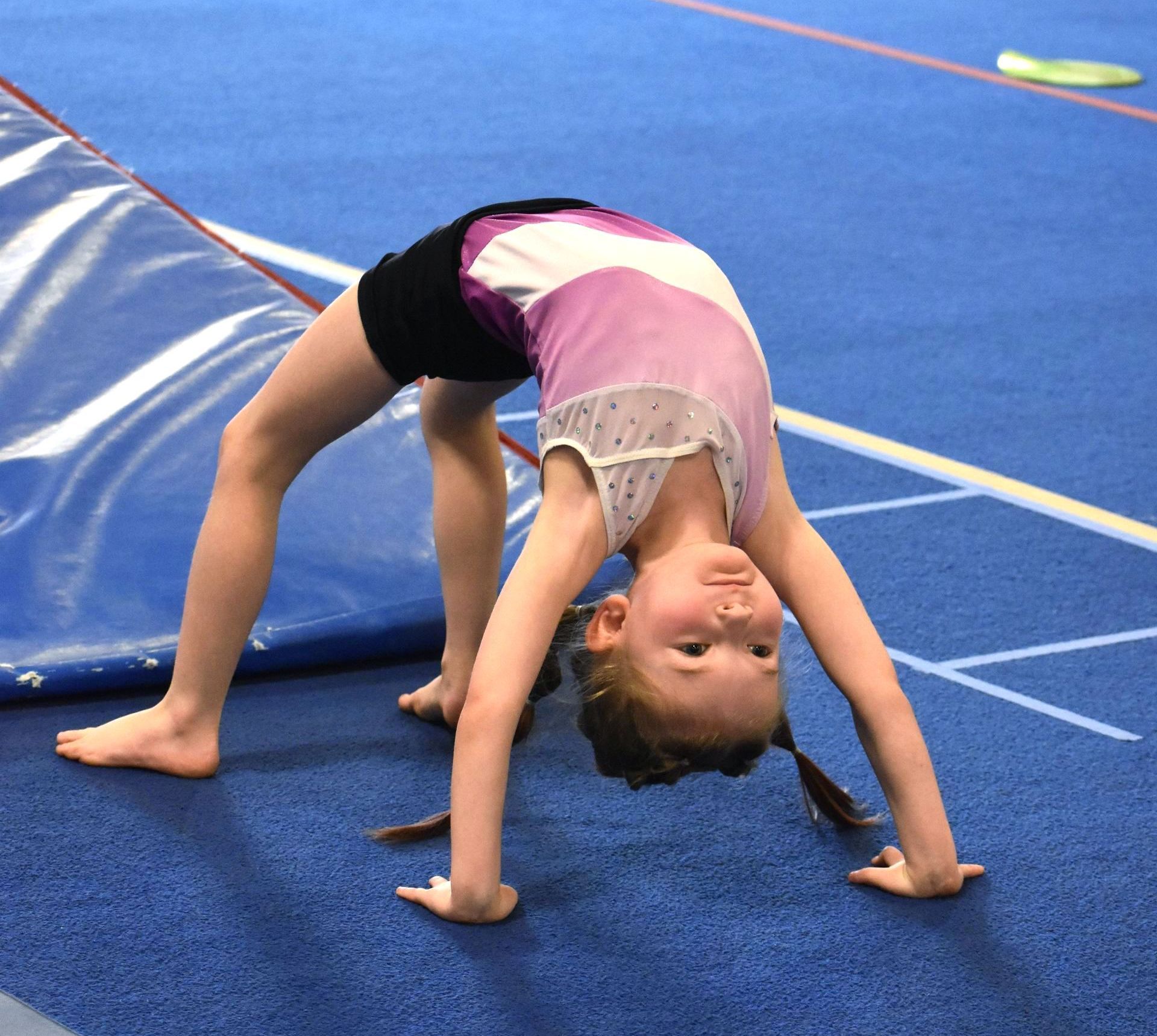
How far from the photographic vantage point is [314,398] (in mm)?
2070

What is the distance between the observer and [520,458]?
290 cm

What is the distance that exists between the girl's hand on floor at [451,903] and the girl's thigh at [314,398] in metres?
0.58

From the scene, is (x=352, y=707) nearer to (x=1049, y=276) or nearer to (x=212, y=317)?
(x=212, y=317)

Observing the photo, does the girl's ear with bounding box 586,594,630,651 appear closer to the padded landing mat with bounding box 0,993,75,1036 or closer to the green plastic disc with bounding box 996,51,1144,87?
the padded landing mat with bounding box 0,993,75,1036

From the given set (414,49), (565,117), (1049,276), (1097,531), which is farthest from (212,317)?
(414,49)

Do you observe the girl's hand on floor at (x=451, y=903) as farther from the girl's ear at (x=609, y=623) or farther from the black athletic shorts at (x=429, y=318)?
the black athletic shorts at (x=429, y=318)

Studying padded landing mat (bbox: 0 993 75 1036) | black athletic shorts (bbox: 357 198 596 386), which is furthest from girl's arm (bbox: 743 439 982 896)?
padded landing mat (bbox: 0 993 75 1036)

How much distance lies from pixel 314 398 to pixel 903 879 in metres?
0.99

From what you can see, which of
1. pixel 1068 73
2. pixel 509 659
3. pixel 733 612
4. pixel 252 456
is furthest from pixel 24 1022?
pixel 1068 73

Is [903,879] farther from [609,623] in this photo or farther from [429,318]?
[429,318]

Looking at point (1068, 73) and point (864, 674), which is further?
point (1068, 73)

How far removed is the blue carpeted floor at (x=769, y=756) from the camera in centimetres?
187

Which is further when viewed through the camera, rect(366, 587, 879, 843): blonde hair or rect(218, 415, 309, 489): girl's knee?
rect(218, 415, 309, 489): girl's knee

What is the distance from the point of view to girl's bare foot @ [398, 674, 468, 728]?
236 centimetres
